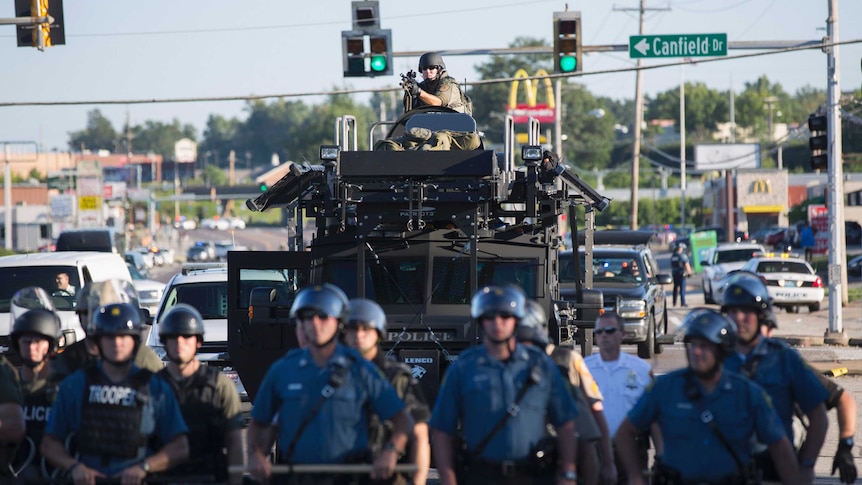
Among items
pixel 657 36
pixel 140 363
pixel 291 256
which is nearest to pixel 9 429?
pixel 140 363

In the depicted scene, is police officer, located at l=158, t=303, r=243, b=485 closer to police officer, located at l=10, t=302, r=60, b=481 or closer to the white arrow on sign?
police officer, located at l=10, t=302, r=60, b=481

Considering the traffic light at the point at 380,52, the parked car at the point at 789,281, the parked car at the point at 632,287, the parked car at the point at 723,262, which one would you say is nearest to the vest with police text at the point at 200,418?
the parked car at the point at 632,287

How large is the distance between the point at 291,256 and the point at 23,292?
11.0 ft

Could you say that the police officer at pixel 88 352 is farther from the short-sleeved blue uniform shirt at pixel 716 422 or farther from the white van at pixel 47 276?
the white van at pixel 47 276

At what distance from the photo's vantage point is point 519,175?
1271 centimetres

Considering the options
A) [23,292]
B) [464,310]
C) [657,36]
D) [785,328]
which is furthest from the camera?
[785,328]

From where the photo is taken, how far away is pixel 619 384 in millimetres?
8492

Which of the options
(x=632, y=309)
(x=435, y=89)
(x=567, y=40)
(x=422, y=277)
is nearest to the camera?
(x=422, y=277)

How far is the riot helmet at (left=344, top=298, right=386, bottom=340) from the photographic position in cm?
731

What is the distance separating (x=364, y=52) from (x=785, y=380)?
14.8m

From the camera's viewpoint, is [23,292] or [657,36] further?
[657,36]

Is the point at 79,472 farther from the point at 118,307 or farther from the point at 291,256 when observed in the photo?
the point at 291,256

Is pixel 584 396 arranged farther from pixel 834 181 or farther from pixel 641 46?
pixel 834 181

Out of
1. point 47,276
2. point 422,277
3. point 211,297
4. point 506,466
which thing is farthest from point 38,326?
point 47,276
